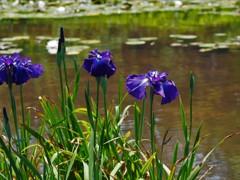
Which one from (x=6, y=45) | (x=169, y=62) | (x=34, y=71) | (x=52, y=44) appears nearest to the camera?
(x=34, y=71)

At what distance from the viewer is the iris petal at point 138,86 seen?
2.03 meters

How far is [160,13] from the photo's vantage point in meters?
8.45

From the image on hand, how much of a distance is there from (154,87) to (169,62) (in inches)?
126

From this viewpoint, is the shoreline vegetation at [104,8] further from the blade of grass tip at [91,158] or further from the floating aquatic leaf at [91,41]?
the blade of grass tip at [91,158]

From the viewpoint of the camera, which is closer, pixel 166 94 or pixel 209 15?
pixel 166 94

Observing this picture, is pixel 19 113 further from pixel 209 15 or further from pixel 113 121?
pixel 209 15

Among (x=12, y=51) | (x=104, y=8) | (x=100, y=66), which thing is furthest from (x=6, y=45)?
(x=100, y=66)

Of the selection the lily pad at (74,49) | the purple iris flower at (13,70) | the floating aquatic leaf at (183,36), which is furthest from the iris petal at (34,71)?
the floating aquatic leaf at (183,36)

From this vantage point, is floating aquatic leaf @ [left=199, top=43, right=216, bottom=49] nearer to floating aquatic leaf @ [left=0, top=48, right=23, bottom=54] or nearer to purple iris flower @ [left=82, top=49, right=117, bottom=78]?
floating aquatic leaf @ [left=0, top=48, right=23, bottom=54]

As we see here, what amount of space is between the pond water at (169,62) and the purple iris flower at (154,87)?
0.95ft

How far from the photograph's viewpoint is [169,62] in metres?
5.22

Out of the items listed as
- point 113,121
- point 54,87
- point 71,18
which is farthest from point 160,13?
point 113,121

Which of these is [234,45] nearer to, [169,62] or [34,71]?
[169,62]

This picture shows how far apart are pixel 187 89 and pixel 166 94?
7.76 ft
